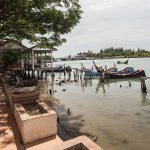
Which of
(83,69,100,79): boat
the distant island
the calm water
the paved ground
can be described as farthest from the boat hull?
the distant island

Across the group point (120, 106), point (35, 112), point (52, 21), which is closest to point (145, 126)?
point (120, 106)

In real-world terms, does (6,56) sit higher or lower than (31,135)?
higher

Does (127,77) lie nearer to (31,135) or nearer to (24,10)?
(24,10)

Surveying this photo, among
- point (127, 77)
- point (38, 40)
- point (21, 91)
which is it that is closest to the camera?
point (21, 91)

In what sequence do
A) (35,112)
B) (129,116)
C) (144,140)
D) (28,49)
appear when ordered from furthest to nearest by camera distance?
(28,49), (129,116), (144,140), (35,112)

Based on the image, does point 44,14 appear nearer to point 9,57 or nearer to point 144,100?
point 144,100

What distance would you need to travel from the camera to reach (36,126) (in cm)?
618

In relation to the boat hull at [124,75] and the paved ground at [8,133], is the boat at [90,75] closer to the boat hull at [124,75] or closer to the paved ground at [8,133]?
the boat hull at [124,75]

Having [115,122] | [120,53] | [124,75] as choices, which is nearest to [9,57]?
[115,122]

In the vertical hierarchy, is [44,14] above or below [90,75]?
above

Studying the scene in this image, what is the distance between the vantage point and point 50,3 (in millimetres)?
11812

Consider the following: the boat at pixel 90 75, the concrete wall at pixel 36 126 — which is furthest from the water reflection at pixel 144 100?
the boat at pixel 90 75

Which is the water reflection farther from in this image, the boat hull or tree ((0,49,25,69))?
tree ((0,49,25,69))

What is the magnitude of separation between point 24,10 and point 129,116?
861cm
